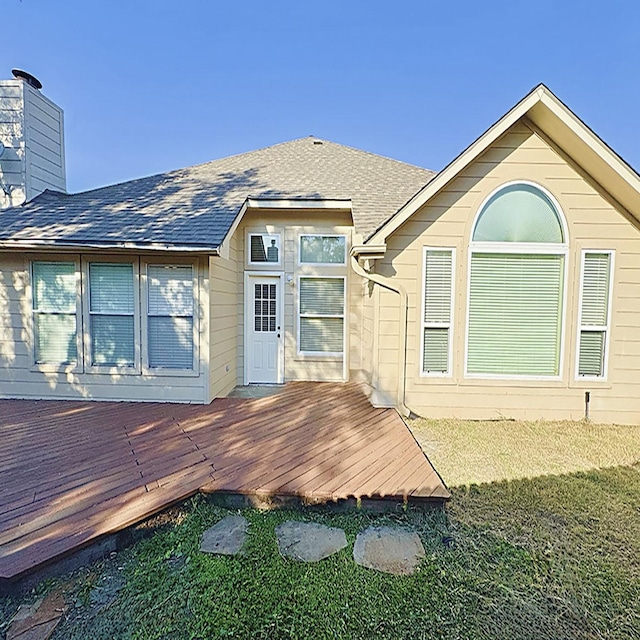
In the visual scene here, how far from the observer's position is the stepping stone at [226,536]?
2549mm

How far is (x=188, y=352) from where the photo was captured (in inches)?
224

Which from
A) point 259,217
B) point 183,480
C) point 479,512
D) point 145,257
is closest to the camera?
point 479,512

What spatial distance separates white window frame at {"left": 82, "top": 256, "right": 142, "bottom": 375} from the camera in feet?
18.6

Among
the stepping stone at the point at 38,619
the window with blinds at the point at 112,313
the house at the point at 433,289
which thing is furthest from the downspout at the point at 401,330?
the stepping stone at the point at 38,619

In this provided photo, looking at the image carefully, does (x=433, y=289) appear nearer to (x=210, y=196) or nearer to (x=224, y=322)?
(x=224, y=322)

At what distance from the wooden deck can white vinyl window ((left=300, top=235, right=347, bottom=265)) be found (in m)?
2.96

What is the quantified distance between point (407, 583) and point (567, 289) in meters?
4.79

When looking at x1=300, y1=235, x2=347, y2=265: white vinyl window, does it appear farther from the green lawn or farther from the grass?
the green lawn

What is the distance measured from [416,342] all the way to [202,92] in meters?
15.3

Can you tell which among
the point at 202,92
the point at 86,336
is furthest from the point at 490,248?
the point at 202,92

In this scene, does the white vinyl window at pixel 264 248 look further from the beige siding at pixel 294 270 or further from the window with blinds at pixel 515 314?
the window with blinds at pixel 515 314

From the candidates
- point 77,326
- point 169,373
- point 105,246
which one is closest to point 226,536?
point 169,373

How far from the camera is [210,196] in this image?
6.98m

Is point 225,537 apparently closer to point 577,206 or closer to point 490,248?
point 490,248
